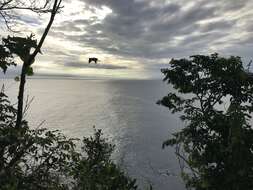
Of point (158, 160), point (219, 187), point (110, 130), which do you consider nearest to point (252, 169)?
point (219, 187)

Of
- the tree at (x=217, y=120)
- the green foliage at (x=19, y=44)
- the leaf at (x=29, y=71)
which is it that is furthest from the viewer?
the tree at (x=217, y=120)

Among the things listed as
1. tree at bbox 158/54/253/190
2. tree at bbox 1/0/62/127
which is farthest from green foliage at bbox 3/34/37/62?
tree at bbox 158/54/253/190

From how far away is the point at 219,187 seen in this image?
13055 millimetres

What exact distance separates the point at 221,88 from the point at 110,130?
79260 mm

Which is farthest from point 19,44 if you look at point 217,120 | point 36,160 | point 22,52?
point 217,120

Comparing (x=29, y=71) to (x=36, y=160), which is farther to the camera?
(x=36, y=160)

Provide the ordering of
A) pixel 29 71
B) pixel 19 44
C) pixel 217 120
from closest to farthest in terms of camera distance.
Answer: pixel 19 44, pixel 29 71, pixel 217 120

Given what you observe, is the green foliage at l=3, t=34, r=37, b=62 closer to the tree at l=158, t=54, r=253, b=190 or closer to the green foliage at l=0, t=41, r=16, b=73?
the green foliage at l=0, t=41, r=16, b=73

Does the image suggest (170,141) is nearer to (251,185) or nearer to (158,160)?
(251,185)

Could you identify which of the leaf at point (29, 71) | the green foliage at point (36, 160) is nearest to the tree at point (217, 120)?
the green foliage at point (36, 160)

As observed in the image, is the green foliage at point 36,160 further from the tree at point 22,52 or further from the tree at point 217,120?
the tree at point 217,120

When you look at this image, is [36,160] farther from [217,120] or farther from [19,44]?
[217,120]

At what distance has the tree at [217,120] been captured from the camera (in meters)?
12.2

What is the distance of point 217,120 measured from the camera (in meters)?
12.8
